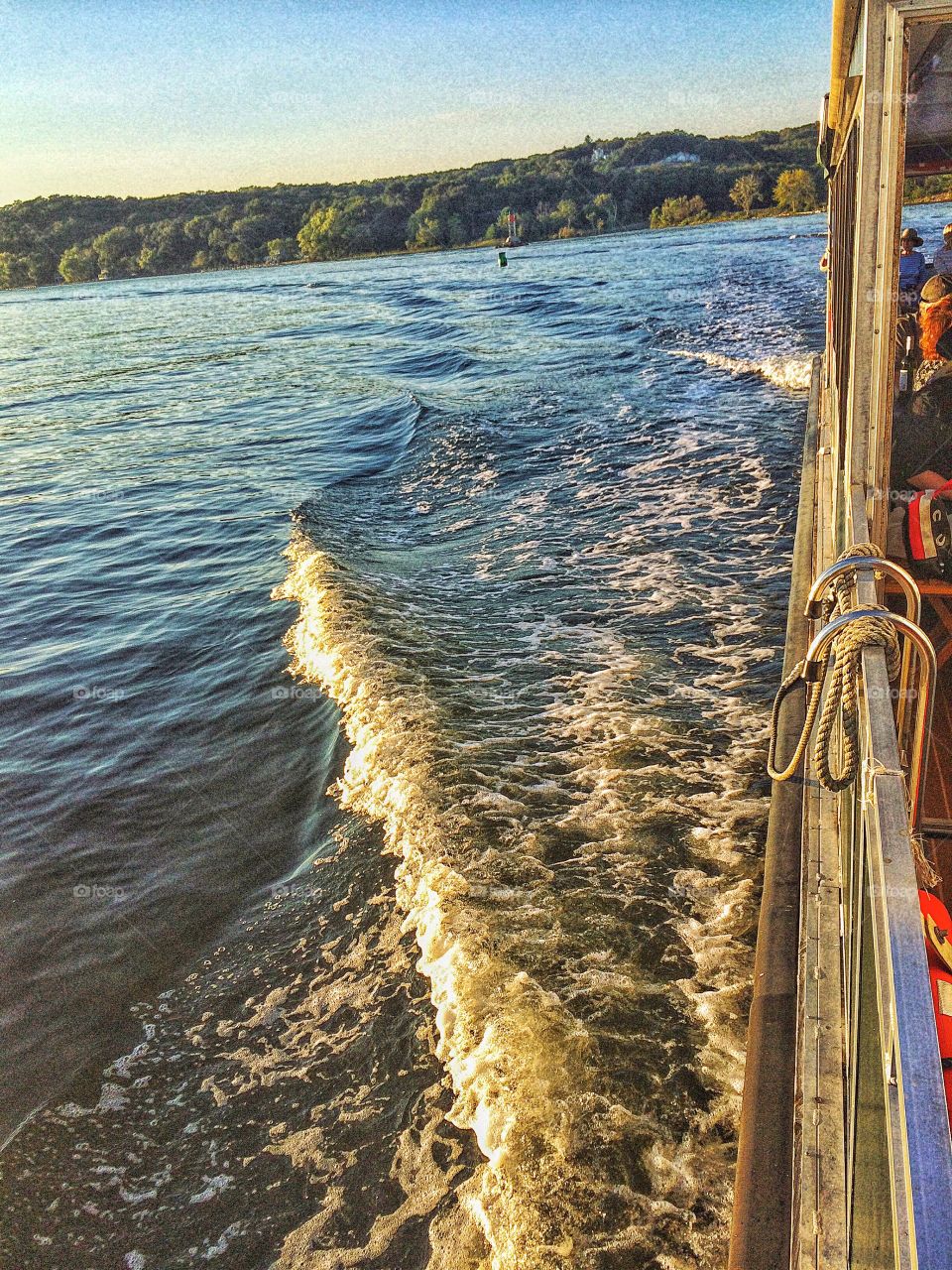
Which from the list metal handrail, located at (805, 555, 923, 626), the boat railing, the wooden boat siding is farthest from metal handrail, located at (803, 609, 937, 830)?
the wooden boat siding

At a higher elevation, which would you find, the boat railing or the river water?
the boat railing

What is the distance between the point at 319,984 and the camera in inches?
175

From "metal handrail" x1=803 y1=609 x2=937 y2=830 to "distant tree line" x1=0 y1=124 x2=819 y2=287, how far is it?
Answer: 119 m

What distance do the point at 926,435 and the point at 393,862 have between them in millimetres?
4210

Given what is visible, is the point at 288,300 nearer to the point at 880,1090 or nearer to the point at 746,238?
the point at 746,238

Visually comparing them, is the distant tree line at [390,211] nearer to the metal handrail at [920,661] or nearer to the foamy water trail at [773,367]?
the foamy water trail at [773,367]

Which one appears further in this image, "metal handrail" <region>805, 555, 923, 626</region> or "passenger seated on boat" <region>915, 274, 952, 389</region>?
"passenger seated on boat" <region>915, 274, 952, 389</region>

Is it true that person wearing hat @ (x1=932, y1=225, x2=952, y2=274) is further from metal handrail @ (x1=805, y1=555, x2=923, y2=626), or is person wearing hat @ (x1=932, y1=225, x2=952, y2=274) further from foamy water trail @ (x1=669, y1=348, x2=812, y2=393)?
metal handrail @ (x1=805, y1=555, x2=923, y2=626)

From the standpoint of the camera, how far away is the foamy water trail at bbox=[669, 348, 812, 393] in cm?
1772

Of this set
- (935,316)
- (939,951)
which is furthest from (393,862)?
(935,316)

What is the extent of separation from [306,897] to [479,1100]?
1.87m

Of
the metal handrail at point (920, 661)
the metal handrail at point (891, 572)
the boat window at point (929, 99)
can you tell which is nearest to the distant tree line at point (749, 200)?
the boat window at point (929, 99)

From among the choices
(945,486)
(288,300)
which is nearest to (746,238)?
(288,300)

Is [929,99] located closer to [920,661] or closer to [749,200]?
[920,661]
